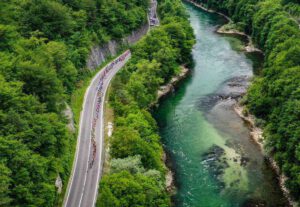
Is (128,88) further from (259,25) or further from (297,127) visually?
(259,25)

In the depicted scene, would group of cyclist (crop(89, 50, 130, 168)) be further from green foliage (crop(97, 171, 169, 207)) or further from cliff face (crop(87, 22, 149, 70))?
green foliage (crop(97, 171, 169, 207))

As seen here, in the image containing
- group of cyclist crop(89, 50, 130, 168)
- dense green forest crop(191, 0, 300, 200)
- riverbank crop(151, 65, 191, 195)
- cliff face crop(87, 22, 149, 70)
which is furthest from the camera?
cliff face crop(87, 22, 149, 70)

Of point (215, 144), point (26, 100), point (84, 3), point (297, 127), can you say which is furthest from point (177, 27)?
point (26, 100)

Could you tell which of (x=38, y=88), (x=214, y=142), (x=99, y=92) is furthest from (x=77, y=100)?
(x=214, y=142)

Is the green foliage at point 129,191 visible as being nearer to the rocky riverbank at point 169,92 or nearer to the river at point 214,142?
the river at point 214,142

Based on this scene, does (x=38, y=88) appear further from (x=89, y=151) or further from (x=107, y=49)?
(x=107, y=49)

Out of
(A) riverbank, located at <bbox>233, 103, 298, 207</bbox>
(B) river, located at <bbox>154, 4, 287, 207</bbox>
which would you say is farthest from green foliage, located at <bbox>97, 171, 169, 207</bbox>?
(A) riverbank, located at <bbox>233, 103, 298, 207</bbox>
